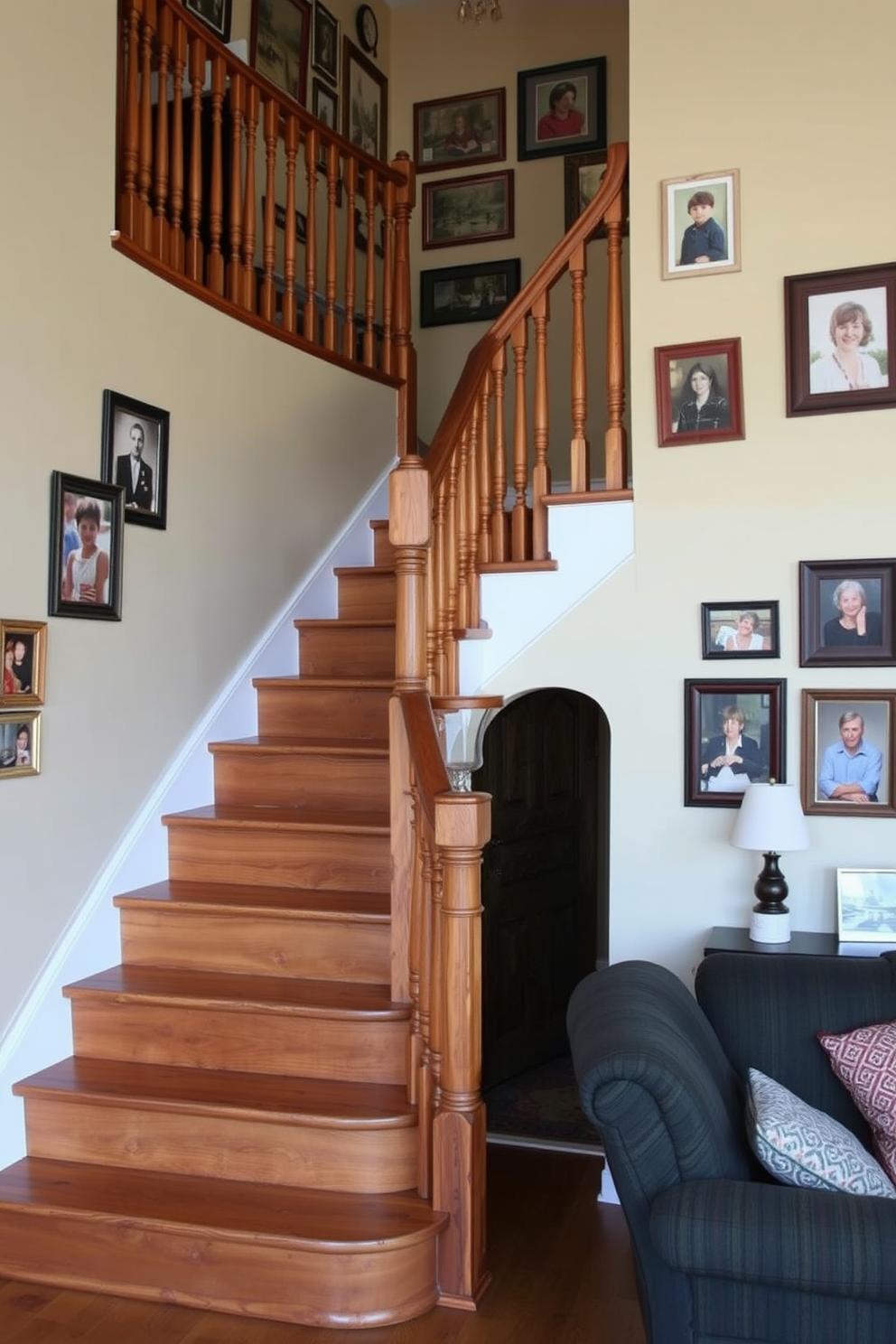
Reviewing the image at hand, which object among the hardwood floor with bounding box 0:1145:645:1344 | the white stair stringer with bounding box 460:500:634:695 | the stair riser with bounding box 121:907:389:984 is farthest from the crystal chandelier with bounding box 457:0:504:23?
the hardwood floor with bounding box 0:1145:645:1344

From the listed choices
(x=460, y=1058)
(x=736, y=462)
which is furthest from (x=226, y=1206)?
(x=736, y=462)

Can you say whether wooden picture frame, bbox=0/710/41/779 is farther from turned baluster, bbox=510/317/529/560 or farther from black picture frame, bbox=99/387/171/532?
turned baluster, bbox=510/317/529/560

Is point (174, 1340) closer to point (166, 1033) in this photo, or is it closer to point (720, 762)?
point (166, 1033)

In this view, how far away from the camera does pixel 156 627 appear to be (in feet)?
11.9

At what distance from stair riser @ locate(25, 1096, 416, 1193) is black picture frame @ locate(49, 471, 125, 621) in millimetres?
1343

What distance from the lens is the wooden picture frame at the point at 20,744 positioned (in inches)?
116

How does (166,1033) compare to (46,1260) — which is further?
(166,1033)

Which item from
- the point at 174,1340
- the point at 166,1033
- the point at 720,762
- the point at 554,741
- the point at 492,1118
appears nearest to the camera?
the point at 174,1340

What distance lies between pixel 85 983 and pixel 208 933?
1.20ft

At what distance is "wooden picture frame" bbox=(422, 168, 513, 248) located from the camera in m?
5.73

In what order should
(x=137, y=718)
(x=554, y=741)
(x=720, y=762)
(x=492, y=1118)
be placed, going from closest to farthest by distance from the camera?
(x=720, y=762), (x=137, y=718), (x=492, y=1118), (x=554, y=741)

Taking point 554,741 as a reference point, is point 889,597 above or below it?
above

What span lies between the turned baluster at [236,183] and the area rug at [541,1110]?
3.01 meters

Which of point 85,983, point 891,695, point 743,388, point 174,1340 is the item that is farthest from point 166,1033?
point 743,388
